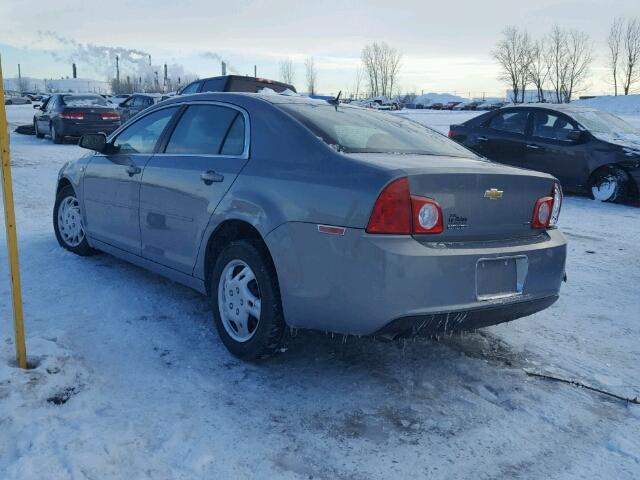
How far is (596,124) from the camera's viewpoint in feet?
32.3

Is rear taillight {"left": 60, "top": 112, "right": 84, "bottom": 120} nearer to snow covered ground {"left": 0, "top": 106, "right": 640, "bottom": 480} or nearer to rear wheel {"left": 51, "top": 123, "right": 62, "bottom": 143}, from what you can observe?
rear wheel {"left": 51, "top": 123, "right": 62, "bottom": 143}

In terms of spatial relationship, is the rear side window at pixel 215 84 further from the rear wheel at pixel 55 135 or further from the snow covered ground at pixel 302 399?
the snow covered ground at pixel 302 399

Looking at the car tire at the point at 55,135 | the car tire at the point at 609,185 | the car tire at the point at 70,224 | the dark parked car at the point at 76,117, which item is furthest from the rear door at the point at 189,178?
the car tire at the point at 55,135

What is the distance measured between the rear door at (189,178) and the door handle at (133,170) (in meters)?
0.13

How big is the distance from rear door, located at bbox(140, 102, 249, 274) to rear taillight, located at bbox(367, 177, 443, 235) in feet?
3.52

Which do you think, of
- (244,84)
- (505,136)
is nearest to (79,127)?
(244,84)

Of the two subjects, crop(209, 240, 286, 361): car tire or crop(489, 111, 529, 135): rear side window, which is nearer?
crop(209, 240, 286, 361): car tire

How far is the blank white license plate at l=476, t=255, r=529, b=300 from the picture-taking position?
3.06m

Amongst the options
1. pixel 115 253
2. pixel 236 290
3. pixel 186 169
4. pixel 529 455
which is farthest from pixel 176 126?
pixel 529 455

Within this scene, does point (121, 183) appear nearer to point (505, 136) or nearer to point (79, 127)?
point (505, 136)

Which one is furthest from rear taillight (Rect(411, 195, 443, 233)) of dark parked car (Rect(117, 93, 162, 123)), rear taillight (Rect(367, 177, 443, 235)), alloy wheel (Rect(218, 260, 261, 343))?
dark parked car (Rect(117, 93, 162, 123))

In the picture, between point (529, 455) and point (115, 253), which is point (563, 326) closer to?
A: point (529, 455)

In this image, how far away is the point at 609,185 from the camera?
30.7 ft

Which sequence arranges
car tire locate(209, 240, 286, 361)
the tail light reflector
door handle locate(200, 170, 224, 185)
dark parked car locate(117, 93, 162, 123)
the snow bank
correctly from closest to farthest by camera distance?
car tire locate(209, 240, 286, 361)
door handle locate(200, 170, 224, 185)
the tail light reflector
dark parked car locate(117, 93, 162, 123)
the snow bank
